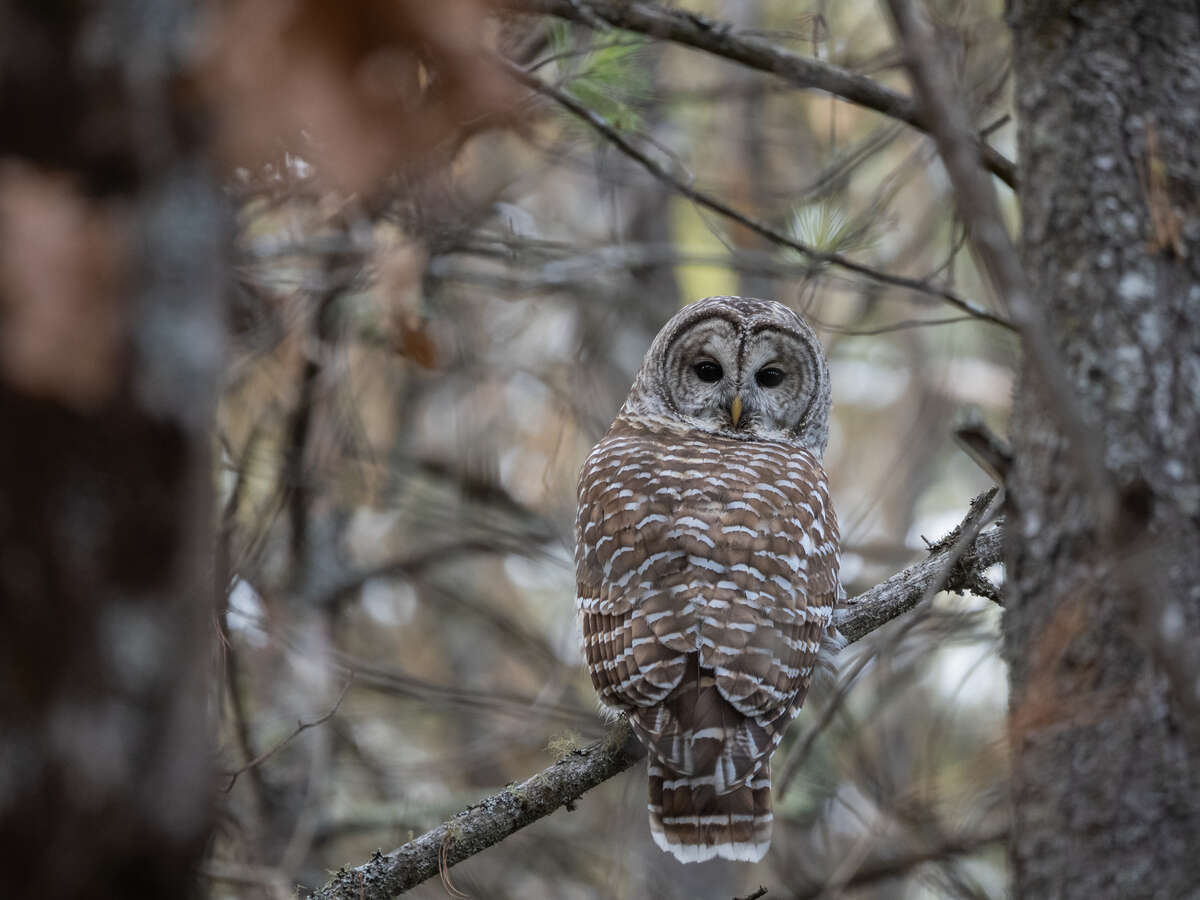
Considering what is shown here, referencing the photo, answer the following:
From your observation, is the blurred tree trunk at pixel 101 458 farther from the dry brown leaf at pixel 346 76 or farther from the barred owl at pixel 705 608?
the barred owl at pixel 705 608

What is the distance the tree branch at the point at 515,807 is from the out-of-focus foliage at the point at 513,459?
170 millimetres

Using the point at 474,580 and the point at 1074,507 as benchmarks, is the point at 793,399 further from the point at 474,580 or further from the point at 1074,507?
the point at 474,580

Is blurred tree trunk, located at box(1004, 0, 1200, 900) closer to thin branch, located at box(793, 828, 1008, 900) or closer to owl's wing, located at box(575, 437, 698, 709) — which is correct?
thin branch, located at box(793, 828, 1008, 900)

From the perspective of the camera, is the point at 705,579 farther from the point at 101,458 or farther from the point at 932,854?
the point at 101,458

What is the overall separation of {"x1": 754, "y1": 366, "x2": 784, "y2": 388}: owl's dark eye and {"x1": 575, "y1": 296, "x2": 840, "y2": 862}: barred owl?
544mm

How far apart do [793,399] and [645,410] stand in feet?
2.02

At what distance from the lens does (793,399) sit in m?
5.07

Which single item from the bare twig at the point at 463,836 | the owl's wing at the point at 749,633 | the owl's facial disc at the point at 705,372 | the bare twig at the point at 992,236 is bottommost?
the bare twig at the point at 463,836

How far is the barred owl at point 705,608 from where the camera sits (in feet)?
10.8

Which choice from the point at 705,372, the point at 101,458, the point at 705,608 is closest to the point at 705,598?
the point at 705,608

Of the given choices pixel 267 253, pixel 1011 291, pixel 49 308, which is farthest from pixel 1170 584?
pixel 267 253

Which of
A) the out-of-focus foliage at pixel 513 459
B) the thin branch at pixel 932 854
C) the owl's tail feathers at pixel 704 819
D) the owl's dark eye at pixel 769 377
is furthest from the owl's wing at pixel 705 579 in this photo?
the owl's dark eye at pixel 769 377

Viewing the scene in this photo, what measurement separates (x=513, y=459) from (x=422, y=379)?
5.21 feet

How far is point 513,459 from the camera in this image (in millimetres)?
9617
